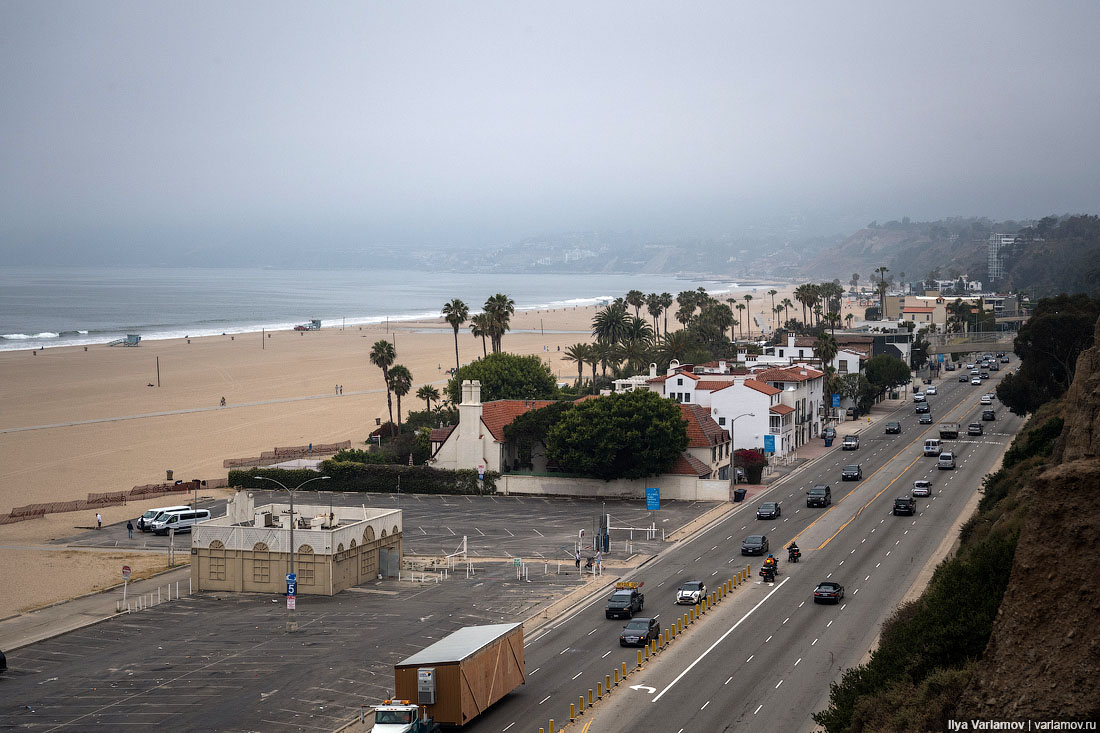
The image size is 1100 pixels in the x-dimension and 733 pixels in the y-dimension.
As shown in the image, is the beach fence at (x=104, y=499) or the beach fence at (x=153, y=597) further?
the beach fence at (x=104, y=499)

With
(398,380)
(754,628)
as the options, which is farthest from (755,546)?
(398,380)

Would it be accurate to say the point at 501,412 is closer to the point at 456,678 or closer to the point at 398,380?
the point at 398,380

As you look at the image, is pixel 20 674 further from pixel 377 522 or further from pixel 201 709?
pixel 377 522

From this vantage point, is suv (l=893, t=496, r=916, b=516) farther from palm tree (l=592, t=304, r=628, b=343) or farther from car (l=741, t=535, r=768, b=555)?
palm tree (l=592, t=304, r=628, b=343)

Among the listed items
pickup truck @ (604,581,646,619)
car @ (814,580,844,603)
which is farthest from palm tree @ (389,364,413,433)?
car @ (814,580,844,603)

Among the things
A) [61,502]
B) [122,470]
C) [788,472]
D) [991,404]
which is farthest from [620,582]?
[991,404]

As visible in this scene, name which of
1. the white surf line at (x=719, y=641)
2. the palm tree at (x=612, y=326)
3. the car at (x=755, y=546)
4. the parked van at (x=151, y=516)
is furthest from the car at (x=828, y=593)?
the palm tree at (x=612, y=326)

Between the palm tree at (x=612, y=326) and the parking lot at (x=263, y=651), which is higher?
the palm tree at (x=612, y=326)

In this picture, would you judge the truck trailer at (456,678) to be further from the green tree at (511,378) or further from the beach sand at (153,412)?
the green tree at (511,378)
